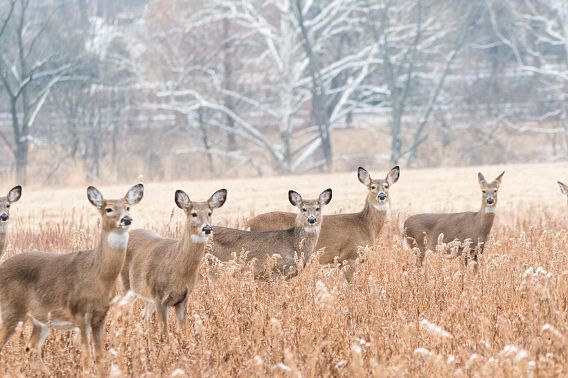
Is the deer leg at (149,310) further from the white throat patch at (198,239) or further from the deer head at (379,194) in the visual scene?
the deer head at (379,194)

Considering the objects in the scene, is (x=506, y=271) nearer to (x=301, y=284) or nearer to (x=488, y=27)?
(x=301, y=284)

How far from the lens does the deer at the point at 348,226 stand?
12.4 m

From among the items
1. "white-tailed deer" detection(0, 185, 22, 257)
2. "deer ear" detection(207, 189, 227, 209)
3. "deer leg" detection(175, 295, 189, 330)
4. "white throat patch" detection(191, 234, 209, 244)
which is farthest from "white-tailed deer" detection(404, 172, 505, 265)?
"white-tailed deer" detection(0, 185, 22, 257)

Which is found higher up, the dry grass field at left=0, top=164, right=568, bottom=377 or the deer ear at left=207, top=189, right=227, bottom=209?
the deer ear at left=207, top=189, right=227, bottom=209

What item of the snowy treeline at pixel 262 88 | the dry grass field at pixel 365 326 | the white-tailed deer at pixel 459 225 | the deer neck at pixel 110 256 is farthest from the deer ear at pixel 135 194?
the snowy treeline at pixel 262 88

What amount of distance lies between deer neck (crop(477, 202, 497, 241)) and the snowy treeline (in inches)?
999

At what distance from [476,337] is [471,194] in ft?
56.4

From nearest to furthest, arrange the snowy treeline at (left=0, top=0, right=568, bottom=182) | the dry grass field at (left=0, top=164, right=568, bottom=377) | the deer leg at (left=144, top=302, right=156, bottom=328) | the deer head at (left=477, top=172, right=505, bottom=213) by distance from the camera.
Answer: the dry grass field at (left=0, top=164, right=568, bottom=377)
the deer leg at (left=144, top=302, right=156, bottom=328)
the deer head at (left=477, top=172, right=505, bottom=213)
the snowy treeline at (left=0, top=0, right=568, bottom=182)

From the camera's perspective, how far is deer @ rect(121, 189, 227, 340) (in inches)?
348

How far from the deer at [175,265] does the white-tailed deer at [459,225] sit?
371 cm

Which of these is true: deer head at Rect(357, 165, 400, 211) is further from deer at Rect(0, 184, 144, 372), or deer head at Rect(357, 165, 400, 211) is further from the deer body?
deer at Rect(0, 184, 144, 372)

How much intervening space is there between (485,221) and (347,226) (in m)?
1.56

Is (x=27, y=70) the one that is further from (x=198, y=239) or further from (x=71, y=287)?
(x=71, y=287)

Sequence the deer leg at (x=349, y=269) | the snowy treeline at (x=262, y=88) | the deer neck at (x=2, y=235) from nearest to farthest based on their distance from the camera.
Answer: the deer neck at (x=2, y=235) → the deer leg at (x=349, y=269) → the snowy treeline at (x=262, y=88)
